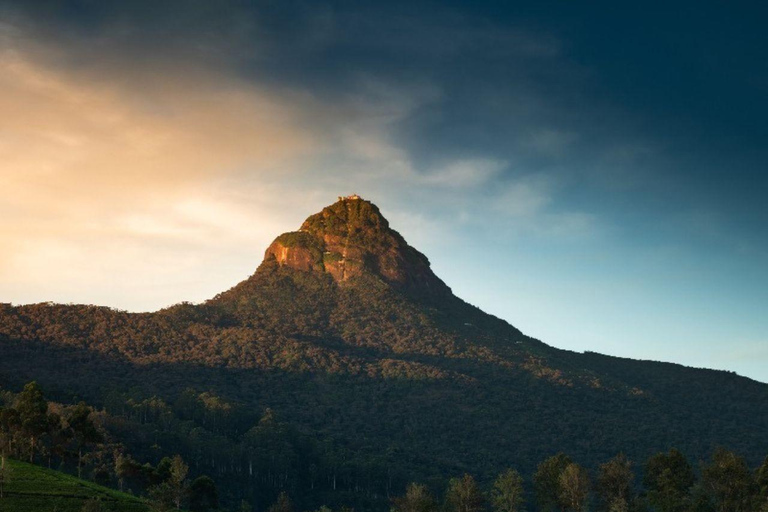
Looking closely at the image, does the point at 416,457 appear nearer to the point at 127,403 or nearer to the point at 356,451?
the point at 356,451

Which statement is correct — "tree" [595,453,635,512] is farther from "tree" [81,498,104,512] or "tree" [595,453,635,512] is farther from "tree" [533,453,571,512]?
"tree" [81,498,104,512]

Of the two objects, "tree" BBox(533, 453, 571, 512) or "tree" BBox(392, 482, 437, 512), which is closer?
"tree" BBox(392, 482, 437, 512)

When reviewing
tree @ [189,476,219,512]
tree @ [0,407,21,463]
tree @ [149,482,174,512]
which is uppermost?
tree @ [0,407,21,463]

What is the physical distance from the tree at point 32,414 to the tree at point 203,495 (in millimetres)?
23320

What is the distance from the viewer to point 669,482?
123875 mm

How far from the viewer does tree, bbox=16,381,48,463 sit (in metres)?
112

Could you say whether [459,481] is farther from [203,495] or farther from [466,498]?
[203,495]

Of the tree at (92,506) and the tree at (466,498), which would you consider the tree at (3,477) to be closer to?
the tree at (92,506)

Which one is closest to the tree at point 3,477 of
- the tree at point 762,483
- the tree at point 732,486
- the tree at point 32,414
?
the tree at point 32,414

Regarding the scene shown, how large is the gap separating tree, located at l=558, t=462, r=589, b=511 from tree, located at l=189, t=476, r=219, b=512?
54.0 meters

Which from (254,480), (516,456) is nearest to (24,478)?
(254,480)

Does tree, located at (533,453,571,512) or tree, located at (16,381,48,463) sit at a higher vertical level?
tree, located at (16,381,48,463)

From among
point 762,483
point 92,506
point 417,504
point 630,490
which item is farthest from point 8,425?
point 762,483

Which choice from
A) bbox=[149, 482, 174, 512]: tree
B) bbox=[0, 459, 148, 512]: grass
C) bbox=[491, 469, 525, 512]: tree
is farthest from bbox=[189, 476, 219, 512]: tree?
bbox=[491, 469, 525, 512]: tree
